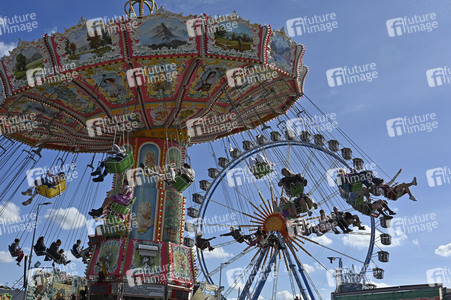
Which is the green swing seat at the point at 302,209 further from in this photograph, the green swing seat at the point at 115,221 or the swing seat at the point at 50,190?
the swing seat at the point at 50,190

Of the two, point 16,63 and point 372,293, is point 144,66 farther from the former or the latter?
point 372,293

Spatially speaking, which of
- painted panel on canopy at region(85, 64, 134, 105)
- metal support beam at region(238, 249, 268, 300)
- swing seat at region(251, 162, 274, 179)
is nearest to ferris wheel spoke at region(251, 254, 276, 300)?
metal support beam at region(238, 249, 268, 300)

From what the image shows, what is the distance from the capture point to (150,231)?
15336mm

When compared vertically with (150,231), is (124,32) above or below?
above

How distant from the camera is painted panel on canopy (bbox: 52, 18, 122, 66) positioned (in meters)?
13.1

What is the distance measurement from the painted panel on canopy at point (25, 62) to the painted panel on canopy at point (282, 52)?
21.3 feet

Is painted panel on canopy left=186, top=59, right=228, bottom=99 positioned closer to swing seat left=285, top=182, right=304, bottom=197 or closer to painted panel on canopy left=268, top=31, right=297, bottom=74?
painted panel on canopy left=268, top=31, right=297, bottom=74

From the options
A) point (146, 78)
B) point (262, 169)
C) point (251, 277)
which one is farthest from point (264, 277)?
point (146, 78)

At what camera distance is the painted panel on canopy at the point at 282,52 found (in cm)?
1454

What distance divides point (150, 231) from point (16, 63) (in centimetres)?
650

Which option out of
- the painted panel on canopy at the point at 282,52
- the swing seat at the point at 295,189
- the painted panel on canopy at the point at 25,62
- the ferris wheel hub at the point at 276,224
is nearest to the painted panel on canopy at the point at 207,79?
the painted panel on canopy at the point at 282,52

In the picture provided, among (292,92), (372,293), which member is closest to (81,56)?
(292,92)

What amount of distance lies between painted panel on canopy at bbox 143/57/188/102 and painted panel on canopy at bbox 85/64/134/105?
28.7 inches

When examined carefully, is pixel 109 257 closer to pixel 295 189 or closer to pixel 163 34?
pixel 295 189
